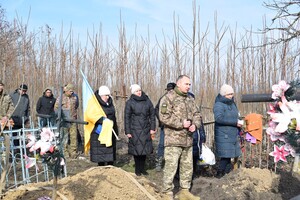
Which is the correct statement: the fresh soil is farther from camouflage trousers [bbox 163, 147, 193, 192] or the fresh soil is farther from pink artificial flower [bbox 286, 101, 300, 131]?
pink artificial flower [bbox 286, 101, 300, 131]

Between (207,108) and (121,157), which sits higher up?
(207,108)

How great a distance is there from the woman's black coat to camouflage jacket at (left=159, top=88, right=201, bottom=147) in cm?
165

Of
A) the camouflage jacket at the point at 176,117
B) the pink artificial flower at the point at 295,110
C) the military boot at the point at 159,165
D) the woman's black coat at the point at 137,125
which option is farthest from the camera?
the military boot at the point at 159,165

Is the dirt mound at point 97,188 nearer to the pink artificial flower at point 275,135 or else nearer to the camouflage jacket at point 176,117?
the camouflage jacket at point 176,117

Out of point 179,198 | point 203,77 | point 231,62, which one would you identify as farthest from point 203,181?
point 231,62

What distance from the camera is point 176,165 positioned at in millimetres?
4797

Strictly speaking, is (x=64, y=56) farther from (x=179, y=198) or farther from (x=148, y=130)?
(x=179, y=198)

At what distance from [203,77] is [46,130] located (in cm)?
575

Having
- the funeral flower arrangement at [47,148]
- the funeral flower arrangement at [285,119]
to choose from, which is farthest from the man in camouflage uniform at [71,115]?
the funeral flower arrangement at [285,119]

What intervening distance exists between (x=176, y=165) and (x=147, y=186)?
540 mm

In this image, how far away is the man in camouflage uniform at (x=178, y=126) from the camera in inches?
185

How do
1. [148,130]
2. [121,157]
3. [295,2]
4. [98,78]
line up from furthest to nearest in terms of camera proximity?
[98,78]
[121,157]
[295,2]
[148,130]

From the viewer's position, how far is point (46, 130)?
9.52 ft

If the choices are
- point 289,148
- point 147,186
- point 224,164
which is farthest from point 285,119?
point 224,164
